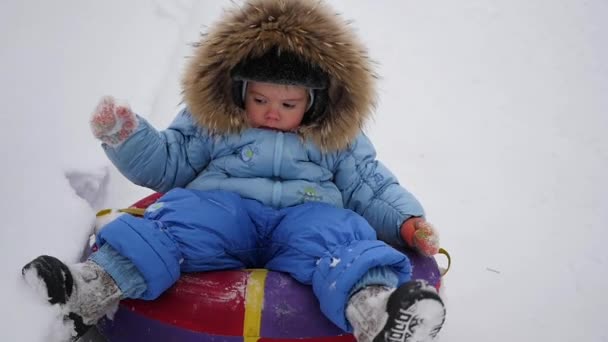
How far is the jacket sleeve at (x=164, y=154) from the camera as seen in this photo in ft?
5.14

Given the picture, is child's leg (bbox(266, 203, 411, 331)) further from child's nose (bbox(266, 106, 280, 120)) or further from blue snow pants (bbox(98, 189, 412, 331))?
child's nose (bbox(266, 106, 280, 120))

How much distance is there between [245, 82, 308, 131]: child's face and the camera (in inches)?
63.5

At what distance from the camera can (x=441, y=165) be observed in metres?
2.98

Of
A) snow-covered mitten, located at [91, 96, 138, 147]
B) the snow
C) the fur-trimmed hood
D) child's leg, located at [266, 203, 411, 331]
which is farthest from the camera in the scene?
the snow

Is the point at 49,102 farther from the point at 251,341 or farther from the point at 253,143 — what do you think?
the point at 251,341

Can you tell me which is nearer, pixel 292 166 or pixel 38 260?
pixel 38 260

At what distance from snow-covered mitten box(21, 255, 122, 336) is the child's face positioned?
68 centimetres

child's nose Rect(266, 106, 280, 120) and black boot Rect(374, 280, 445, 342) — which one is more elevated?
child's nose Rect(266, 106, 280, 120)

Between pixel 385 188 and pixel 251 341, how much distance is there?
0.72m

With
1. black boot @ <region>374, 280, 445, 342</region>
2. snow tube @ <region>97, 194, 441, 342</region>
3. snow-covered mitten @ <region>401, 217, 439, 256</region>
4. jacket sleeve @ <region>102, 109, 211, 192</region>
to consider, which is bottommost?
snow tube @ <region>97, 194, 441, 342</region>

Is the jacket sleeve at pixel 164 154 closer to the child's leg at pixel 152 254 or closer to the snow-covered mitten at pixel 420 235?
the child's leg at pixel 152 254

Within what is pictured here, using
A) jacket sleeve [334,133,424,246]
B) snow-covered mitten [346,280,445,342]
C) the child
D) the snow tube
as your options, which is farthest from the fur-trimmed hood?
→ snow-covered mitten [346,280,445,342]

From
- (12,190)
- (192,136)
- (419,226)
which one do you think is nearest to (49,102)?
(12,190)

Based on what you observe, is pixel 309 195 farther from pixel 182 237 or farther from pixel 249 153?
pixel 182 237
